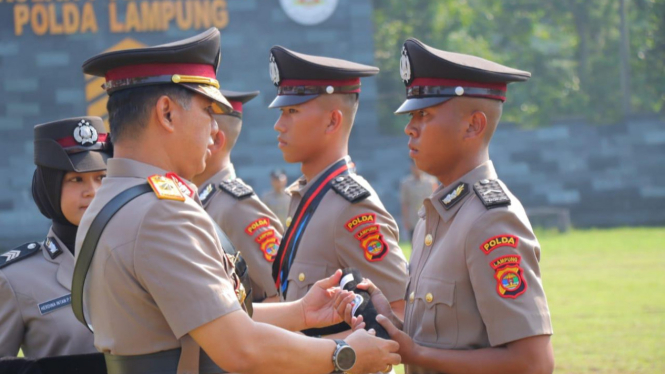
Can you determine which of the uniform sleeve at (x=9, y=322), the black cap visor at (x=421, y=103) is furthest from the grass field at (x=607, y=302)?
the uniform sleeve at (x=9, y=322)

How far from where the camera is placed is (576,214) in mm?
21359

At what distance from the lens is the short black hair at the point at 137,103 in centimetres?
288

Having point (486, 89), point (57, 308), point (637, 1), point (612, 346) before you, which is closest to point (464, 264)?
point (486, 89)

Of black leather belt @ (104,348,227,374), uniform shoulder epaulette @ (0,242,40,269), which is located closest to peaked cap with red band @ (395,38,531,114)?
black leather belt @ (104,348,227,374)

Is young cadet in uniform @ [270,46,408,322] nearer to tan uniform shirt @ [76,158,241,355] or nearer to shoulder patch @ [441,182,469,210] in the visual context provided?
shoulder patch @ [441,182,469,210]

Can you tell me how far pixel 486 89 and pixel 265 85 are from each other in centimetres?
1573

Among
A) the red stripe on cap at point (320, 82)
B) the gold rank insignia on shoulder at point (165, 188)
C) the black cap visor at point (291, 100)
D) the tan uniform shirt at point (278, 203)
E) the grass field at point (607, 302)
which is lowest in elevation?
the grass field at point (607, 302)

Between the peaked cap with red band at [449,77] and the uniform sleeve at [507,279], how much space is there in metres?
0.56

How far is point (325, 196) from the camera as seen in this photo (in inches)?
175

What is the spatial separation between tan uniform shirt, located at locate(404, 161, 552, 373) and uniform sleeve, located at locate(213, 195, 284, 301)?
5.83 feet

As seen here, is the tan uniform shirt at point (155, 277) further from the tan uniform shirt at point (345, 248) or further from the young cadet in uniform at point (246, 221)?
the young cadet in uniform at point (246, 221)

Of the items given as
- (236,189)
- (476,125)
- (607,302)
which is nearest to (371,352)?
(476,125)

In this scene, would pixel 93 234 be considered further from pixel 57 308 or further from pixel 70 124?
pixel 70 124

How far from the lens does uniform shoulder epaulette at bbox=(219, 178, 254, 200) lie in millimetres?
5425
